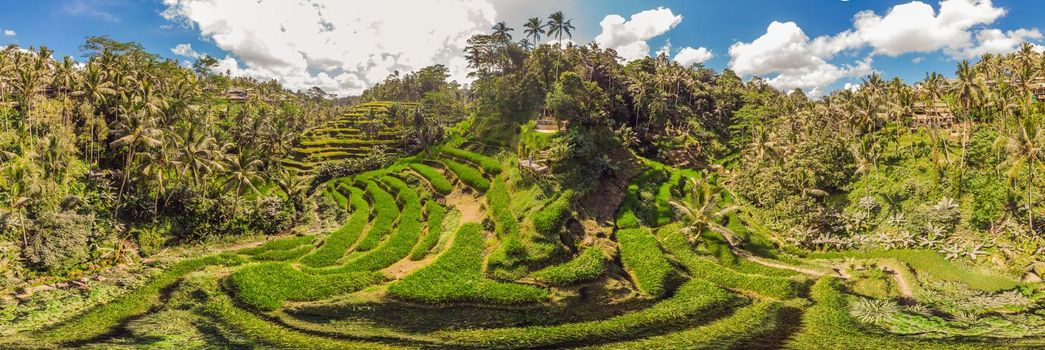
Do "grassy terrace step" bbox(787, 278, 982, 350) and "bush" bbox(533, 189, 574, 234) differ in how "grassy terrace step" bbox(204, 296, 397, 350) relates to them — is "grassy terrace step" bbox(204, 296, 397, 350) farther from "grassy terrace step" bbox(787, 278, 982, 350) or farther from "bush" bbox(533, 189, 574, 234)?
"grassy terrace step" bbox(787, 278, 982, 350)

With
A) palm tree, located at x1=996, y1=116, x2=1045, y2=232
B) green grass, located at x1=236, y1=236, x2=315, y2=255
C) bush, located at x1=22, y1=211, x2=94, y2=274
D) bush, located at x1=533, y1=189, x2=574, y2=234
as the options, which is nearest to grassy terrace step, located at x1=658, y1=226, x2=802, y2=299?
bush, located at x1=533, y1=189, x2=574, y2=234

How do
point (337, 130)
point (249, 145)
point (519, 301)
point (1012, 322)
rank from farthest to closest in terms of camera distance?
point (337, 130)
point (249, 145)
point (519, 301)
point (1012, 322)

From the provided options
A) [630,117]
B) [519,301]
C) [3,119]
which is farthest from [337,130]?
[519,301]

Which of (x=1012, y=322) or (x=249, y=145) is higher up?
(x=249, y=145)

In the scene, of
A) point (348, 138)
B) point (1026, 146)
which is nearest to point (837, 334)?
point (1026, 146)

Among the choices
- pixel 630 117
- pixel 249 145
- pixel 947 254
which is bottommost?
pixel 947 254

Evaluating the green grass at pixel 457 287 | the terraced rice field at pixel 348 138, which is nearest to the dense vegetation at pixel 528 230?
the green grass at pixel 457 287

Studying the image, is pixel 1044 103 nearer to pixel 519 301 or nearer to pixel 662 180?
pixel 662 180
